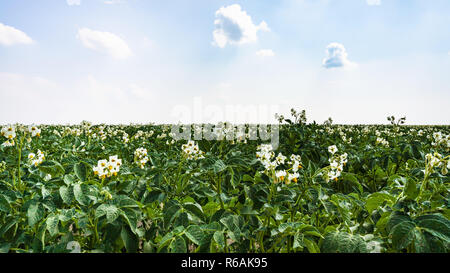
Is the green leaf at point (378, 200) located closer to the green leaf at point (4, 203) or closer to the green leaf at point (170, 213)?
the green leaf at point (170, 213)

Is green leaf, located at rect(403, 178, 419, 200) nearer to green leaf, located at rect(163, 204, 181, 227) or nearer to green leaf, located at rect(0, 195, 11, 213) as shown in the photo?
green leaf, located at rect(163, 204, 181, 227)

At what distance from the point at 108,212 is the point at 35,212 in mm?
442

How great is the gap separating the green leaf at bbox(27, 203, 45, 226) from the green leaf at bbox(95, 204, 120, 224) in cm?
37

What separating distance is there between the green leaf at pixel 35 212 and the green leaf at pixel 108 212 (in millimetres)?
366

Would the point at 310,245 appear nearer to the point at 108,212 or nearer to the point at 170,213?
the point at 170,213

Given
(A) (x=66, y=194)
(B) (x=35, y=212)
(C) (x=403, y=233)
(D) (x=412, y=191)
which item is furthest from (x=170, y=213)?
(D) (x=412, y=191)

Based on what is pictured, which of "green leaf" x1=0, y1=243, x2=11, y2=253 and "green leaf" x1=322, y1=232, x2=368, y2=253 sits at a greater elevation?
"green leaf" x1=322, y1=232, x2=368, y2=253

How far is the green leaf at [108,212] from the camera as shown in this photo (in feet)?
4.73

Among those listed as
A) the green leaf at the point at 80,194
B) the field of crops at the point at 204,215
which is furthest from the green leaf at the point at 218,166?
the green leaf at the point at 80,194

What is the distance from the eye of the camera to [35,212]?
5.09ft

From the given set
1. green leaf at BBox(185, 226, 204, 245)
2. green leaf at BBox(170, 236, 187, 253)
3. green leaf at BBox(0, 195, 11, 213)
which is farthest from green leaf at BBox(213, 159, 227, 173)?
green leaf at BBox(0, 195, 11, 213)

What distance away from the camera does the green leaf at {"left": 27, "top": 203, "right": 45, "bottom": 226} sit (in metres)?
1.52
